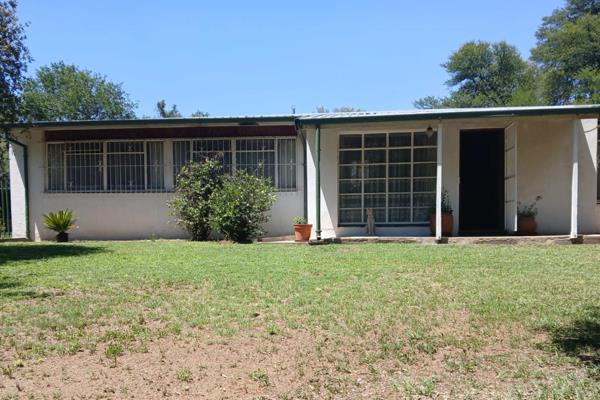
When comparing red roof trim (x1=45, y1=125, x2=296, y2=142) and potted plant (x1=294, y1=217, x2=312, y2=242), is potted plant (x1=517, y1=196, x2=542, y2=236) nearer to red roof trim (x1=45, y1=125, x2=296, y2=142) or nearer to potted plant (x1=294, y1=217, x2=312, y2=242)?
potted plant (x1=294, y1=217, x2=312, y2=242)

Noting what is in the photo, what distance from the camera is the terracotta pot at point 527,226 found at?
35.6 feet

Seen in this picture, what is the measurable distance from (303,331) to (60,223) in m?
10.2

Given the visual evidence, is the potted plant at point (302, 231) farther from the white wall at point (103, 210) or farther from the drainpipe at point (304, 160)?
the white wall at point (103, 210)

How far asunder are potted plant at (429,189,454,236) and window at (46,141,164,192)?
7198mm

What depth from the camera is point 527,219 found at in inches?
428

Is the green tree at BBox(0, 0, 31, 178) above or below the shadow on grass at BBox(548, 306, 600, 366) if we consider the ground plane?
above

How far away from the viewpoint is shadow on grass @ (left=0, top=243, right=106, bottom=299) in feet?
18.8

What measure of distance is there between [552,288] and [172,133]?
10.1 m

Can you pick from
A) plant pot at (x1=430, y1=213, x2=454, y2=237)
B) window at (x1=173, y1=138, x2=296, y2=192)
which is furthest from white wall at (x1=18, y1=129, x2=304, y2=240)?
plant pot at (x1=430, y1=213, x2=454, y2=237)

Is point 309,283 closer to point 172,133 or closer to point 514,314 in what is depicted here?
point 514,314

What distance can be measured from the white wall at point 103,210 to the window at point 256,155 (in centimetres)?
28

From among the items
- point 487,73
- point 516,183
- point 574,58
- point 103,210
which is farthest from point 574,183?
point 487,73

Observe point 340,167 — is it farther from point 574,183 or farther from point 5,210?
point 5,210

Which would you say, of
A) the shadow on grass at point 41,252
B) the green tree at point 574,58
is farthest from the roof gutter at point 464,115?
the green tree at point 574,58
